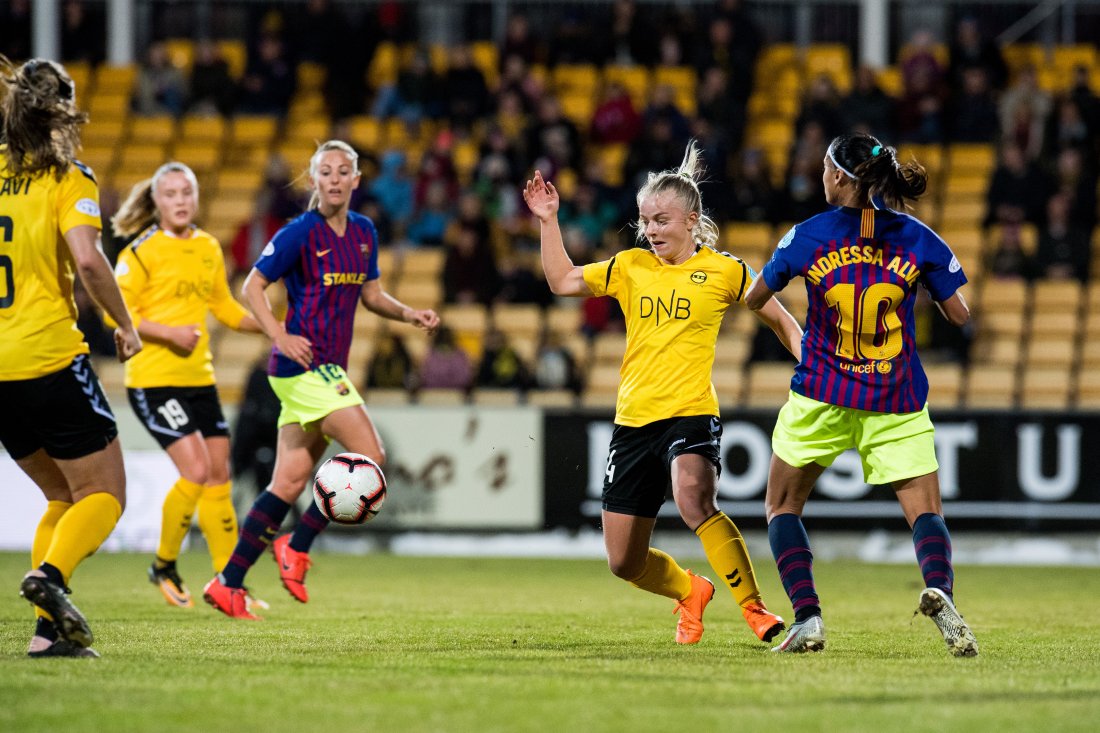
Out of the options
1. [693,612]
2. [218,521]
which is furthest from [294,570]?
[693,612]

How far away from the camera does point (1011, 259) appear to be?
16234mm

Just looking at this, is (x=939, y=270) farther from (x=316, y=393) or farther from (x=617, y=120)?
(x=617, y=120)

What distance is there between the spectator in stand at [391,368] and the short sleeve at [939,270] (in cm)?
893

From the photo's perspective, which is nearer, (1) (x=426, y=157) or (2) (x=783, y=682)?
(2) (x=783, y=682)

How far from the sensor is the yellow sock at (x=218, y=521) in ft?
30.9

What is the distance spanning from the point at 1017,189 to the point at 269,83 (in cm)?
882

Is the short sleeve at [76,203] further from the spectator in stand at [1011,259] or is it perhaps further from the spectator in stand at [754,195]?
the spectator in stand at [1011,259]

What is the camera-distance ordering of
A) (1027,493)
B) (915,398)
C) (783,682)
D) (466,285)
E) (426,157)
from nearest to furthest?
(783,682) < (915,398) < (1027,493) < (466,285) < (426,157)

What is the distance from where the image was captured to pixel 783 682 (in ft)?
18.2

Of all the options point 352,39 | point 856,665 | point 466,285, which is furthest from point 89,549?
point 352,39

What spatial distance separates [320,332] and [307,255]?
405 mm

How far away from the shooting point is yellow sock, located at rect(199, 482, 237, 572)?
9.43m

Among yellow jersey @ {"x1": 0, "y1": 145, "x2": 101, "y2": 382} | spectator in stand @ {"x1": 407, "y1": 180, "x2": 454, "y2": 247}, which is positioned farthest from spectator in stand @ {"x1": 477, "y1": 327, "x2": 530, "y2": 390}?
yellow jersey @ {"x1": 0, "y1": 145, "x2": 101, "y2": 382}

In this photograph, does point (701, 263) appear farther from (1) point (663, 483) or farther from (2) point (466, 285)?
(2) point (466, 285)
